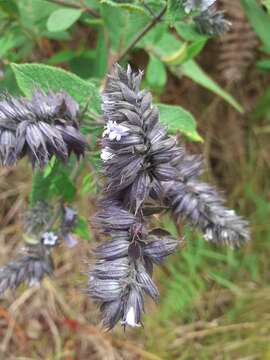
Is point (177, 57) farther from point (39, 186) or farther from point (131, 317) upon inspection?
point (131, 317)

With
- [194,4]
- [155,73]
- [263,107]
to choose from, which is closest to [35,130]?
[194,4]

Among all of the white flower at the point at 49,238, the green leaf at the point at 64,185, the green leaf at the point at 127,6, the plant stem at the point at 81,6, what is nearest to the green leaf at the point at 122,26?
the plant stem at the point at 81,6

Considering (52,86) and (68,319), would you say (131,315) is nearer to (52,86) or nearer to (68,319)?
(52,86)

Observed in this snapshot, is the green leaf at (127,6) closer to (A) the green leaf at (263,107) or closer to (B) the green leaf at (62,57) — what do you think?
(B) the green leaf at (62,57)

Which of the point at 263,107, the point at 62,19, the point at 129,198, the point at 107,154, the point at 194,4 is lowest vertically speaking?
the point at 129,198

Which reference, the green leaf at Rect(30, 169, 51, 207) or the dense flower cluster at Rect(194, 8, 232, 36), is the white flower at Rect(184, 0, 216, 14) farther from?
the green leaf at Rect(30, 169, 51, 207)

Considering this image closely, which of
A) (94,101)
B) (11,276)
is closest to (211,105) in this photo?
(94,101)
